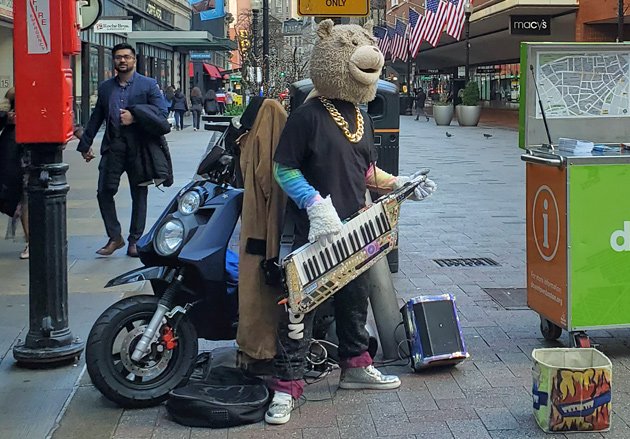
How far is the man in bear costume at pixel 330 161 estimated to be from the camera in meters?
4.37

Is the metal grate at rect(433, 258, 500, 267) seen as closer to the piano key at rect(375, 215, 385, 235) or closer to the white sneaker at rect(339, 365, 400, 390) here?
the white sneaker at rect(339, 365, 400, 390)

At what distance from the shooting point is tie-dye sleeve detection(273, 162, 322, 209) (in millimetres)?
4215

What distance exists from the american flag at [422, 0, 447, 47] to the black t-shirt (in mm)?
27584

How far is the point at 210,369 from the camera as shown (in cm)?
488

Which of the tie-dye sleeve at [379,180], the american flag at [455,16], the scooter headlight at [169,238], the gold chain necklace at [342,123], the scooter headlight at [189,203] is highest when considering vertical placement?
the american flag at [455,16]

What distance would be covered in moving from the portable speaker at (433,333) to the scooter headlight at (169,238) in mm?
1462

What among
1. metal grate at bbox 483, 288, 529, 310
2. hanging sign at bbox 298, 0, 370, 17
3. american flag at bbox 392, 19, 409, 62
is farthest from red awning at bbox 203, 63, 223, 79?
metal grate at bbox 483, 288, 529, 310

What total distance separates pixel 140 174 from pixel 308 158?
4045 millimetres

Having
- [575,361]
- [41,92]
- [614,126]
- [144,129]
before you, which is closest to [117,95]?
[144,129]

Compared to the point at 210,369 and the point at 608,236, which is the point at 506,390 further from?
the point at 210,369

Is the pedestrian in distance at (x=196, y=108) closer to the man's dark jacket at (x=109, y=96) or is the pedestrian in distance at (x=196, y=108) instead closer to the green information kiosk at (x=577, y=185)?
the man's dark jacket at (x=109, y=96)

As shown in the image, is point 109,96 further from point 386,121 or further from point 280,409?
point 280,409

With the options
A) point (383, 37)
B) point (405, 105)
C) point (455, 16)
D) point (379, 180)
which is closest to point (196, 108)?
point (455, 16)

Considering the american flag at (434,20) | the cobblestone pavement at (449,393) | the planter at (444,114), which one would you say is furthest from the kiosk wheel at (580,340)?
the planter at (444,114)
